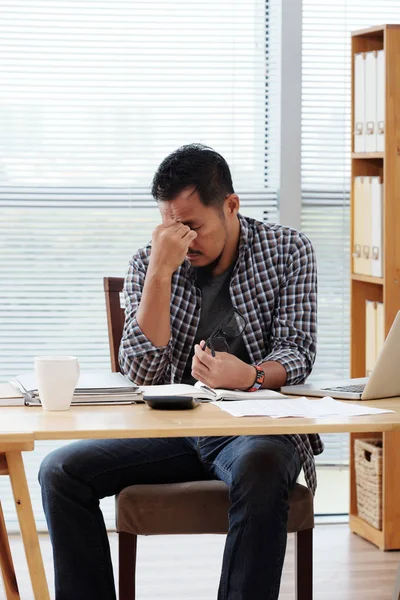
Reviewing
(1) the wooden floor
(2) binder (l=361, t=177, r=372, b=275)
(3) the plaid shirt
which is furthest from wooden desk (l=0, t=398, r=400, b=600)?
(2) binder (l=361, t=177, r=372, b=275)

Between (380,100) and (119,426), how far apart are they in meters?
1.82

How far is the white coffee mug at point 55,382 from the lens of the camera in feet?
→ 5.78

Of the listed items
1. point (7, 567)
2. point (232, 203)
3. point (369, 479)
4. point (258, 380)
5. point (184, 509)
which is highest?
point (232, 203)

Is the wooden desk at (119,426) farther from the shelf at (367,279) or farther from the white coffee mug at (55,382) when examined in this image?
the shelf at (367,279)

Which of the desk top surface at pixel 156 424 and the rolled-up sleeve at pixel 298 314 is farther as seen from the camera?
the rolled-up sleeve at pixel 298 314

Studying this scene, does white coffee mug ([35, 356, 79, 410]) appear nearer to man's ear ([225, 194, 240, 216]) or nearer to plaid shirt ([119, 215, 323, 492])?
plaid shirt ([119, 215, 323, 492])

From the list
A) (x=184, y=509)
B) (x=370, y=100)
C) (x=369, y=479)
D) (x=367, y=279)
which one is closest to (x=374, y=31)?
(x=370, y=100)

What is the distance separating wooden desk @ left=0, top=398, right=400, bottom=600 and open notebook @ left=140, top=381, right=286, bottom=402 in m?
0.06

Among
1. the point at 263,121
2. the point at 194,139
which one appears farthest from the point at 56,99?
the point at 263,121

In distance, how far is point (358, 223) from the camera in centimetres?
318

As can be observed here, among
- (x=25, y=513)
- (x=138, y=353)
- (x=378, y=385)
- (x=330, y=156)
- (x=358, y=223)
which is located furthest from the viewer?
(x=330, y=156)

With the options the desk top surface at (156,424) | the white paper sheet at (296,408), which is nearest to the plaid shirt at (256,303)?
the white paper sheet at (296,408)

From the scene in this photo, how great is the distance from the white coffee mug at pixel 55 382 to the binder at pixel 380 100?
1633 mm

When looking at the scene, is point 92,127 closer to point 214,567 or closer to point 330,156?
point 330,156
